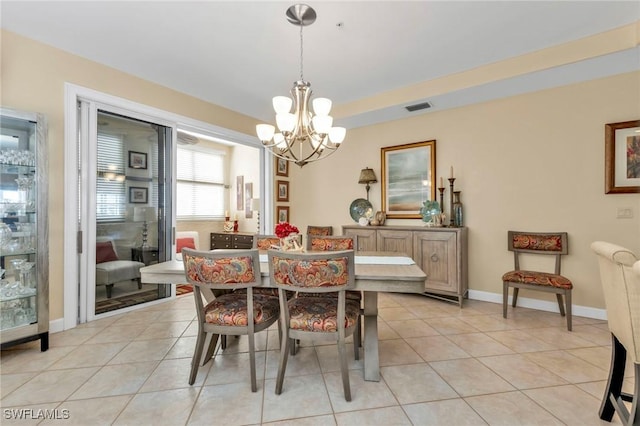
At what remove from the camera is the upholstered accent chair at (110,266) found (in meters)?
3.10

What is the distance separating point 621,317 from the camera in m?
1.37

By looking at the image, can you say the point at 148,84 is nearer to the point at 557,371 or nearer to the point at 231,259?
the point at 231,259

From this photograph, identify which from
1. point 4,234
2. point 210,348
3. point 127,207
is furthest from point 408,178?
point 4,234

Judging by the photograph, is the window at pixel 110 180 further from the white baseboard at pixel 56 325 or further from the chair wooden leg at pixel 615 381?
the chair wooden leg at pixel 615 381

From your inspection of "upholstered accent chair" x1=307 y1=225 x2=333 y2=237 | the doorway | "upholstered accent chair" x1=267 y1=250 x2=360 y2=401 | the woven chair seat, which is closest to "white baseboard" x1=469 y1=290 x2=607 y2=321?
the woven chair seat

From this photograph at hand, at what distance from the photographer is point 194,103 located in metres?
3.85

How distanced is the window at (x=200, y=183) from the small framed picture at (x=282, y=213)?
6.24 feet

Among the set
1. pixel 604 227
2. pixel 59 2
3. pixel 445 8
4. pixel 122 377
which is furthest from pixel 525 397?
pixel 59 2

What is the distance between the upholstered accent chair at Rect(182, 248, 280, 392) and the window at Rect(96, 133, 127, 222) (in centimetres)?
200

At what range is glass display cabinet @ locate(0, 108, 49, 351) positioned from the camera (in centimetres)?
229

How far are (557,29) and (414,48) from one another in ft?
3.88

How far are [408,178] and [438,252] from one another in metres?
1.21

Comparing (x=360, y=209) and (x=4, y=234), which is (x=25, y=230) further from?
(x=360, y=209)

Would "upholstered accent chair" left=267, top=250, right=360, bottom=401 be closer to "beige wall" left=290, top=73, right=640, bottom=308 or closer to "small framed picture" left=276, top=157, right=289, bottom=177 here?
"beige wall" left=290, top=73, right=640, bottom=308
